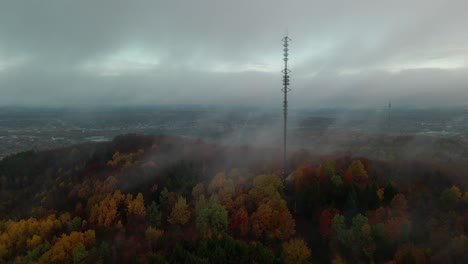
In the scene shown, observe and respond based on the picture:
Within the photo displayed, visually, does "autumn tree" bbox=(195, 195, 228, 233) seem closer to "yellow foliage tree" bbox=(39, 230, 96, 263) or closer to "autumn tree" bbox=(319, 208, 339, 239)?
"autumn tree" bbox=(319, 208, 339, 239)

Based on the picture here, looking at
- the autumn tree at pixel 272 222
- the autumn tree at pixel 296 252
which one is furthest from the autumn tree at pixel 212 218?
the autumn tree at pixel 296 252

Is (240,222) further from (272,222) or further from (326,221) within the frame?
(326,221)

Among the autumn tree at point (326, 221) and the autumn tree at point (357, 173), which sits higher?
the autumn tree at point (357, 173)

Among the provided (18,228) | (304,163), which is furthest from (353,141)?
(18,228)

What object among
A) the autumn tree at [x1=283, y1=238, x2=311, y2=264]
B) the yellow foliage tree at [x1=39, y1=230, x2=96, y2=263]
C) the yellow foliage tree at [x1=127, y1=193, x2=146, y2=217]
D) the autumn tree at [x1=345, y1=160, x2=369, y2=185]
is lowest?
the yellow foliage tree at [x1=39, y1=230, x2=96, y2=263]

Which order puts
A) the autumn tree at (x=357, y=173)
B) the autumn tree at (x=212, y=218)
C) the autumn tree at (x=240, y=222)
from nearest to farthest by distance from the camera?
the autumn tree at (x=240, y=222), the autumn tree at (x=212, y=218), the autumn tree at (x=357, y=173)

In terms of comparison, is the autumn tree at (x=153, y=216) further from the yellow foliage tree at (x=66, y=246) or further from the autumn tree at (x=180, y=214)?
the yellow foliage tree at (x=66, y=246)

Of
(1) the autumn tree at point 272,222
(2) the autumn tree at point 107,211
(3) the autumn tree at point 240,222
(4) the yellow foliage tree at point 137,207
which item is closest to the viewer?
(1) the autumn tree at point 272,222

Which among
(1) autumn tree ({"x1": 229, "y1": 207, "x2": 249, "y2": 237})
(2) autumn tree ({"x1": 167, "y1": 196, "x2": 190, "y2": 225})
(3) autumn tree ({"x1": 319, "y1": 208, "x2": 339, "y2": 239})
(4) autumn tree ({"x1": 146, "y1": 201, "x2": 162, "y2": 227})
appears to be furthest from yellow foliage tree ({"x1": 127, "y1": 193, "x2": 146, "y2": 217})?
(3) autumn tree ({"x1": 319, "y1": 208, "x2": 339, "y2": 239})

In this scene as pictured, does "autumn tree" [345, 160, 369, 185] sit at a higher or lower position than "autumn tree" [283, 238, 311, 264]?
higher
